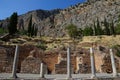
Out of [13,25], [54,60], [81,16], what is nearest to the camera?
[54,60]

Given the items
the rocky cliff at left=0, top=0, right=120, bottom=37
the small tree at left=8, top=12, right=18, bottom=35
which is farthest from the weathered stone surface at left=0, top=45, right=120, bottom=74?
the rocky cliff at left=0, top=0, right=120, bottom=37

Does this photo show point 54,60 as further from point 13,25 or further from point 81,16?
point 81,16

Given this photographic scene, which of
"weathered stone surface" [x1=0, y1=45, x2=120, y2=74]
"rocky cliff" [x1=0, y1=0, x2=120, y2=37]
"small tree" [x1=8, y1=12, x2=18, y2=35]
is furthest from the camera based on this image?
"rocky cliff" [x1=0, y1=0, x2=120, y2=37]

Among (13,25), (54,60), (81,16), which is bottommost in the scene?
(54,60)

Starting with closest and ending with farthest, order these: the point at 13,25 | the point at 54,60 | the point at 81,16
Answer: the point at 54,60 < the point at 13,25 < the point at 81,16

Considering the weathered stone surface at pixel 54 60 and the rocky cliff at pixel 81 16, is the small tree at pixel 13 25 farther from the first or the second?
the rocky cliff at pixel 81 16

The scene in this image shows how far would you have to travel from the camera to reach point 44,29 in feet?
464

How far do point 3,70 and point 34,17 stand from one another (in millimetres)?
141284

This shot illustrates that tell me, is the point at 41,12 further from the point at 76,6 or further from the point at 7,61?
the point at 7,61

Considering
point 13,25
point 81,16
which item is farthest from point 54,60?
point 81,16

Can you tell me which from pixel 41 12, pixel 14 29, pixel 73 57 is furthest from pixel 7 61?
pixel 41 12

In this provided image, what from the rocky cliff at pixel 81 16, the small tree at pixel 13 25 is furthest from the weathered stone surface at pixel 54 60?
the rocky cliff at pixel 81 16

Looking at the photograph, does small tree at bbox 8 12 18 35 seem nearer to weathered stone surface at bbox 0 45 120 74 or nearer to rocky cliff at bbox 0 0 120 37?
weathered stone surface at bbox 0 45 120 74

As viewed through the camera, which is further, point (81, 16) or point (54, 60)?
point (81, 16)
